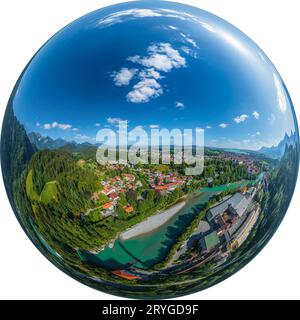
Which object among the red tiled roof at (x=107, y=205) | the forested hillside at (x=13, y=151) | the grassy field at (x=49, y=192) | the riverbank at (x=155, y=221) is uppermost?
the forested hillside at (x=13, y=151)

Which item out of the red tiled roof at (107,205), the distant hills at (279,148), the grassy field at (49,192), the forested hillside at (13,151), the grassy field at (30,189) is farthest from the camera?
the forested hillside at (13,151)

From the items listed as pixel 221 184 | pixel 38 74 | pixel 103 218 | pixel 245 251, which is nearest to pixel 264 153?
pixel 221 184

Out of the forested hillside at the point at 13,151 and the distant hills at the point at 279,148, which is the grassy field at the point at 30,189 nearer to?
the forested hillside at the point at 13,151

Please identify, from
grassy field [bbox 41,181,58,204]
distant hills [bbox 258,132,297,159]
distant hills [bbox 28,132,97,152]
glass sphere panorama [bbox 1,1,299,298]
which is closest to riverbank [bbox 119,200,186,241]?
glass sphere panorama [bbox 1,1,299,298]

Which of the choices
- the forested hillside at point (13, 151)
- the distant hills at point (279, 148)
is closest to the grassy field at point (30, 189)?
the forested hillside at point (13, 151)

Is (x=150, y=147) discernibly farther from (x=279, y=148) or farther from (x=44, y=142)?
(x=279, y=148)

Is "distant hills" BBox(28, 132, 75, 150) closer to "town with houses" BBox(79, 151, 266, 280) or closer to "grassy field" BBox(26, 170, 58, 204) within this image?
"grassy field" BBox(26, 170, 58, 204)

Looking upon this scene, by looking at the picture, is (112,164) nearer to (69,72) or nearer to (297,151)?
(69,72)
